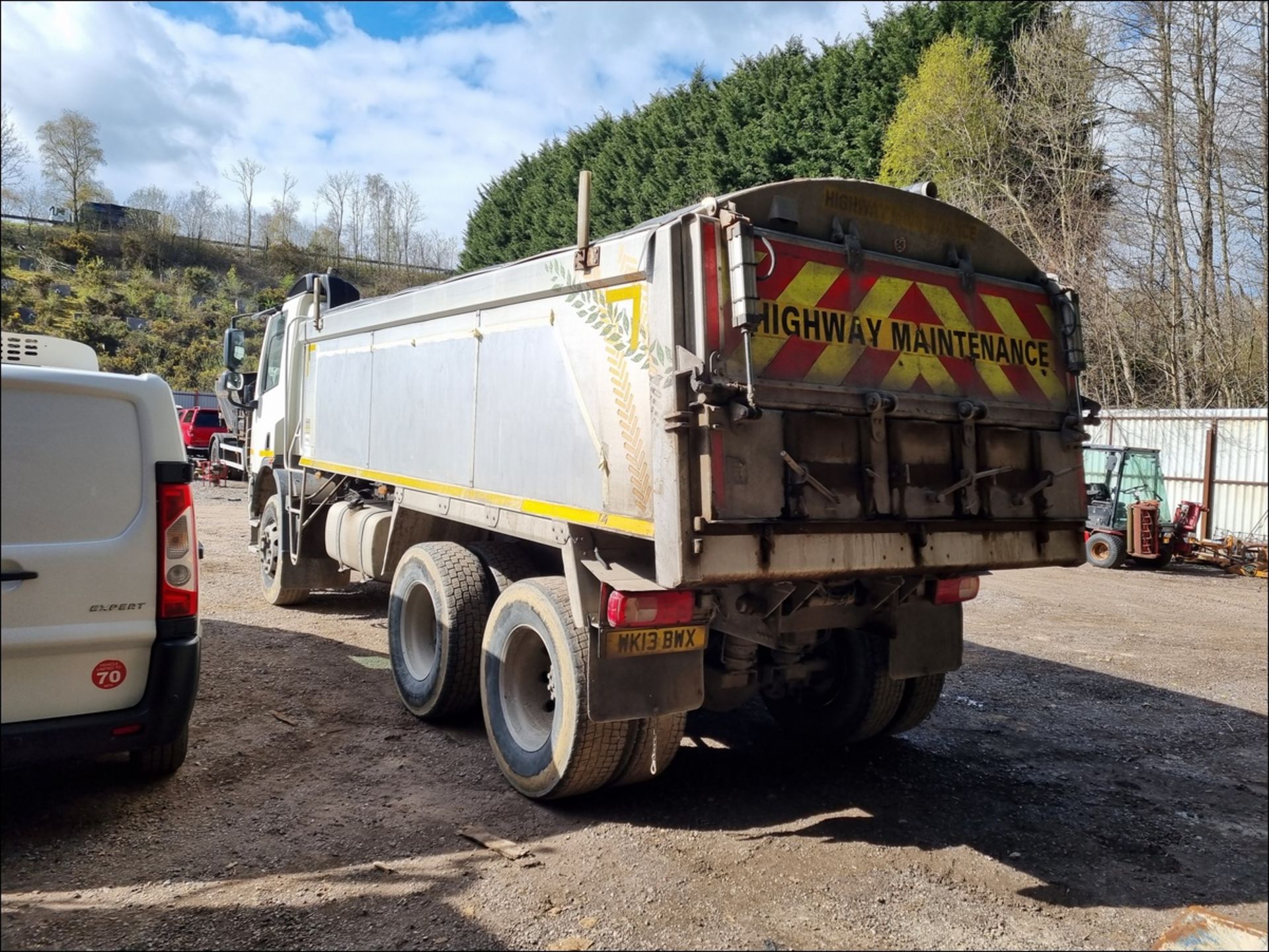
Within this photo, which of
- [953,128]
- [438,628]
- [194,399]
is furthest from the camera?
[194,399]

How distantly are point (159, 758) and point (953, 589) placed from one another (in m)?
3.96

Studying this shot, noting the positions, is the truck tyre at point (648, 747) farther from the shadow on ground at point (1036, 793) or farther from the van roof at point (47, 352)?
the van roof at point (47, 352)

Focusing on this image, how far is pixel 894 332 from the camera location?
395 cm

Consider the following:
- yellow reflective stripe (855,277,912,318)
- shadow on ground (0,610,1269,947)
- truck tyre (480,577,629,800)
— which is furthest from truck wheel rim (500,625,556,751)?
yellow reflective stripe (855,277,912,318)

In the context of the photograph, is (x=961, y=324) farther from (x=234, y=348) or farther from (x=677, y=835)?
(x=234, y=348)

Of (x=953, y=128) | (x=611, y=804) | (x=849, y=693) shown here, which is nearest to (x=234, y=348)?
(x=611, y=804)

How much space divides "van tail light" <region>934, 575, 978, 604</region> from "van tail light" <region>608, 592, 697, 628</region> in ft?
4.49

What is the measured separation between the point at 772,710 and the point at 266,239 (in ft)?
162

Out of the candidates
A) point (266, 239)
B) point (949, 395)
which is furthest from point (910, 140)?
point (266, 239)

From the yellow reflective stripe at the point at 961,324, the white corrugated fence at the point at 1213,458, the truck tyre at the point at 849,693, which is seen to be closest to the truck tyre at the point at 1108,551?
the white corrugated fence at the point at 1213,458

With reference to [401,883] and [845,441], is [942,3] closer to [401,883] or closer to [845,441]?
[845,441]

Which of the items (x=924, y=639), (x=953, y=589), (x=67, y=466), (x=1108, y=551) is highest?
(x=67, y=466)

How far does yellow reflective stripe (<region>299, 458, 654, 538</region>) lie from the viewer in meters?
3.73

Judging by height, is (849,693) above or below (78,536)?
below
